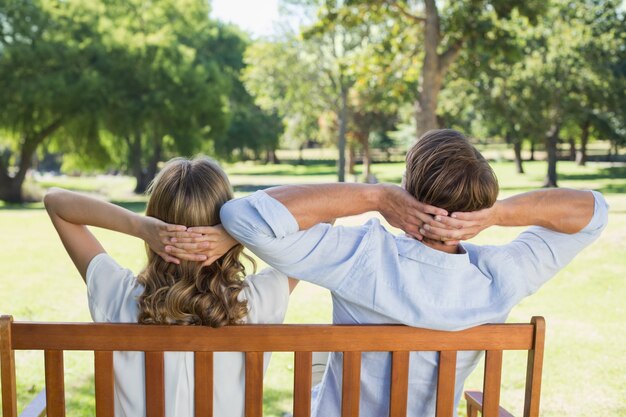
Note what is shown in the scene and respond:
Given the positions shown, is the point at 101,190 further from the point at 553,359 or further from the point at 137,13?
the point at 553,359

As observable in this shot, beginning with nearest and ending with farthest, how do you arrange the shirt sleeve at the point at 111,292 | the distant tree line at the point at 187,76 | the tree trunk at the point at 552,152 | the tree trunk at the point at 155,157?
1. the shirt sleeve at the point at 111,292
2. the distant tree line at the point at 187,76
3. the tree trunk at the point at 552,152
4. the tree trunk at the point at 155,157

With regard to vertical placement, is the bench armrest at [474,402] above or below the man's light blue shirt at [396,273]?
below

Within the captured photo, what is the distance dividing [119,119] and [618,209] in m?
16.1

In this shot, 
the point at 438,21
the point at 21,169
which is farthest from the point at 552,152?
the point at 21,169

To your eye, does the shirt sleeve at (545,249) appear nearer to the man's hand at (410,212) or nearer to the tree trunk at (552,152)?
the man's hand at (410,212)

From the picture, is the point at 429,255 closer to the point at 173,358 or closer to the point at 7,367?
the point at 173,358

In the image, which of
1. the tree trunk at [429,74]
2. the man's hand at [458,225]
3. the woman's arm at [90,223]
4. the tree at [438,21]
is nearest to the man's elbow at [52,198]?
the woman's arm at [90,223]

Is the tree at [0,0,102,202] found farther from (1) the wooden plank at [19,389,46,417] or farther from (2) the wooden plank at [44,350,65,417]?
(2) the wooden plank at [44,350,65,417]

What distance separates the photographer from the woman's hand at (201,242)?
1.90 m

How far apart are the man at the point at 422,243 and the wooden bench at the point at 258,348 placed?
72mm

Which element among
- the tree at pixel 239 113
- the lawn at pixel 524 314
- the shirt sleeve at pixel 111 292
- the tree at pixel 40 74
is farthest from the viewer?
the tree at pixel 239 113

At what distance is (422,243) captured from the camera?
195 cm

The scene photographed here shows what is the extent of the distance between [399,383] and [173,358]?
2.18 feet

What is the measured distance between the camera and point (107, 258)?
2.19 metres
